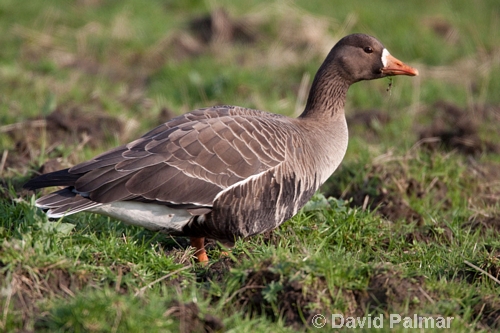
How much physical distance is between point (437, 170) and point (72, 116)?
15.9ft

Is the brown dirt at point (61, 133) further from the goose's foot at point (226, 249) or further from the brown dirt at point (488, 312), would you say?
the brown dirt at point (488, 312)

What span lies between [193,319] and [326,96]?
3.20 meters

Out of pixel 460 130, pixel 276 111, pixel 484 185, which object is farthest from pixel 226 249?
pixel 460 130

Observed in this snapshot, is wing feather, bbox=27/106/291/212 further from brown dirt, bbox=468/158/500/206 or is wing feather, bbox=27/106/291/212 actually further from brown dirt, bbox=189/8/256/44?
brown dirt, bbox=189/8/256/44

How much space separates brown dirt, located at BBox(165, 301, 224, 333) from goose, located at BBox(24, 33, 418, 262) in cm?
137

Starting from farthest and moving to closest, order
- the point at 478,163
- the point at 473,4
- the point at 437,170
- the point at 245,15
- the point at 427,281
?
1. the point at 473,4
2. the point at 245,15
3. the point at 478,163
4. the point at 437,170
5. the point at 427,281

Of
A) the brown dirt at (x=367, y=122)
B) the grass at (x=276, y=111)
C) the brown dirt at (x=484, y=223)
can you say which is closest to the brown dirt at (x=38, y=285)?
the grass at (x=276, y=111)

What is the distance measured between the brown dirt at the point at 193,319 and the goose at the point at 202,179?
1374mm

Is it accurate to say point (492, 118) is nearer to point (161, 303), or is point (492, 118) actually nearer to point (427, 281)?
point (427, 281)

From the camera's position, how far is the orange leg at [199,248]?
580 centimetres

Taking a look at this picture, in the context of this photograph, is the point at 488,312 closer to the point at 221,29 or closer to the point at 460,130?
the point at 460,130

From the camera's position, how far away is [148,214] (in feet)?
18.5

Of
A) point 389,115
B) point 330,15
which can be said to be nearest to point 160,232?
point 389,115

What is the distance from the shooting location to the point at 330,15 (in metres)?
14.8
